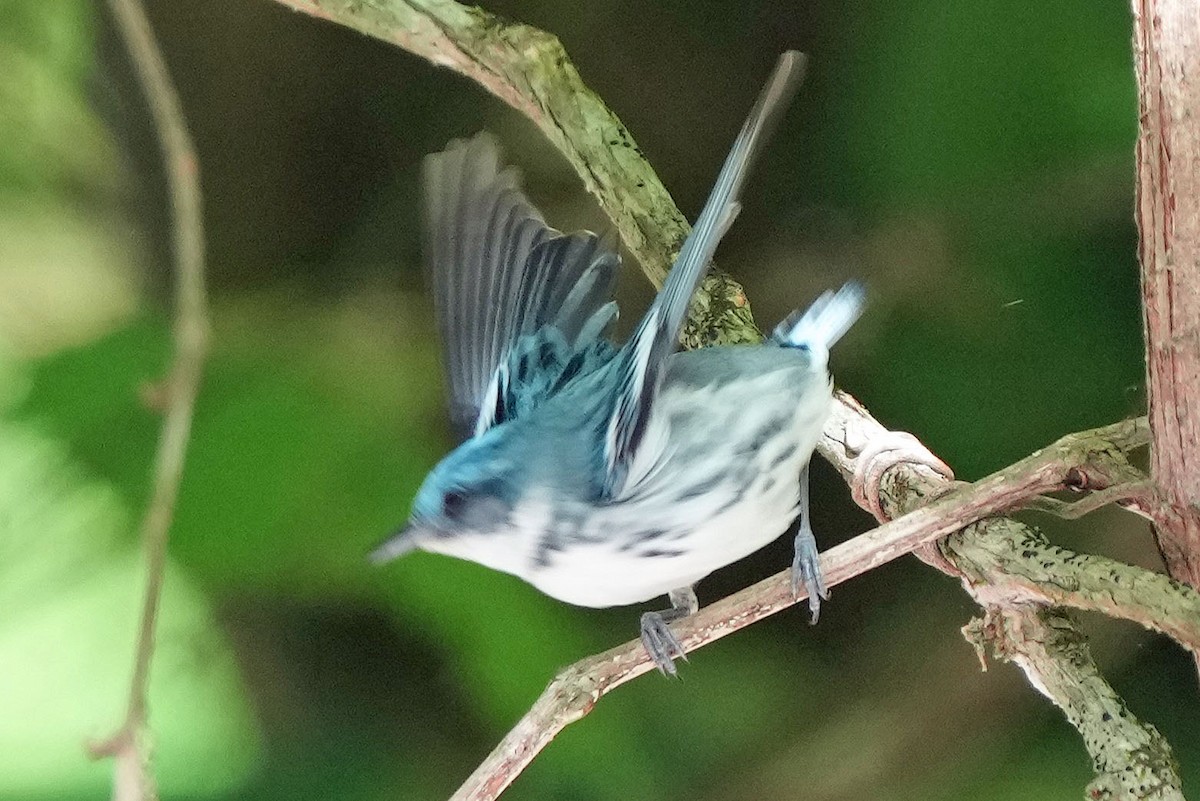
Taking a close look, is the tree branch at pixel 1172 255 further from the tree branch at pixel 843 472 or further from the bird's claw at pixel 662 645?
the bird's claw at pixel 662 645

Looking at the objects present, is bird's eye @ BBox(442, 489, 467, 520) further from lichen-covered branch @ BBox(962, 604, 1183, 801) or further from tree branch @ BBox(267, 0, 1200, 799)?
lichen-covered branch @ BBox(962, 604, 1183, 801)

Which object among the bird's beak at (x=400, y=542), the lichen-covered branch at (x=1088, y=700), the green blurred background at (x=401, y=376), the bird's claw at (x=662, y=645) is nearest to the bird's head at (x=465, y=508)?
the bird's beak at (x=400, y=542)

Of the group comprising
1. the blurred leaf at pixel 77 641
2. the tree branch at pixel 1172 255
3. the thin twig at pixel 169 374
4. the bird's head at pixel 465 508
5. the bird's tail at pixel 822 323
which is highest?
the tree branch at pixel 1172 255

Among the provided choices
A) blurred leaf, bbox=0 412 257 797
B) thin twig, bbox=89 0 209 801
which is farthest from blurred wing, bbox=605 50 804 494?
blurred leaf, bbox=0 412 257 797

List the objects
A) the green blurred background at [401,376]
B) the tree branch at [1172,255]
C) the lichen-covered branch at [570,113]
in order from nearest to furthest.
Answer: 1. the tree branch at [1172,255]
2. the lichen-covered branch at [570,113]
3. the green blurred background at [401,376]

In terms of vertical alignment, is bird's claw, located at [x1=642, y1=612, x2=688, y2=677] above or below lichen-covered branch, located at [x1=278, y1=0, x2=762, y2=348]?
below

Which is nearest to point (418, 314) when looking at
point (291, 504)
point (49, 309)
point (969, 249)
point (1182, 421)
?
point (291, 504)

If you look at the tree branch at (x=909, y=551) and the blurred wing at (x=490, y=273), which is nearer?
the tree branch at (x=909, y=551)

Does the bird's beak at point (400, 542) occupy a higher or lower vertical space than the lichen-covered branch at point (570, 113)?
lower
